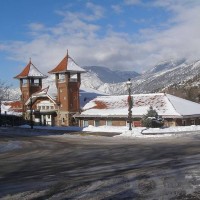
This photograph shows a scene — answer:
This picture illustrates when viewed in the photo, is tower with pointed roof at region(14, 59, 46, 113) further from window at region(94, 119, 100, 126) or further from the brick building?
window at region(94, 119, 100, 126)

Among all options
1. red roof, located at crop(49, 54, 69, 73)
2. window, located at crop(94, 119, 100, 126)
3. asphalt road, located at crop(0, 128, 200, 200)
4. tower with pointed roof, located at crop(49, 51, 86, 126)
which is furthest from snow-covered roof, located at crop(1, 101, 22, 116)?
asphalt road, located at crop(0, 128, 200, 200)

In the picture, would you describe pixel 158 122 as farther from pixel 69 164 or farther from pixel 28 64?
pixel 28 64

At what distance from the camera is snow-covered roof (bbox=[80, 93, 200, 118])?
47.4 m

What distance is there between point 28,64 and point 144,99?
24431 mm

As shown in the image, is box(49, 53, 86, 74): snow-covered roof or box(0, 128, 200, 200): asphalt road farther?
box(49, 53, 86, 74): snow-covered roof

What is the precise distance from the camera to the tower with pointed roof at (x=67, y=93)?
55062mm

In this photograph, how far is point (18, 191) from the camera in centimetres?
1178

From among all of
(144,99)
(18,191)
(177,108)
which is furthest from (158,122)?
(18,191)

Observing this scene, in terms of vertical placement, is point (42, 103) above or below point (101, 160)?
above

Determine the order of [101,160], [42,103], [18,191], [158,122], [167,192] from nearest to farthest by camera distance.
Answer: [167,192] → [18,191] → [101,160] → [158,122] → [42,103]

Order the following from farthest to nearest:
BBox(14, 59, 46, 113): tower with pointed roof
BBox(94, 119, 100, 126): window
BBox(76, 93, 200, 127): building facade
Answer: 1. BBox(14, 59, 46, 113): tower with pointed roof
2. BBox(94, 119, 100, 126): window
3. BBox(76, 93, 200, 127): building facade

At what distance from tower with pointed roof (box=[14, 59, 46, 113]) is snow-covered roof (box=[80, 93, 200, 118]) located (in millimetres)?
12320

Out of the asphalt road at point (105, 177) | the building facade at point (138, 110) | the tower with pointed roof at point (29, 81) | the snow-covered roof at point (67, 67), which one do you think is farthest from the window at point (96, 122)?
the asphalt road at point (105, 177)

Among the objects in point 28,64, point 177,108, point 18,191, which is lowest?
point 18,191
